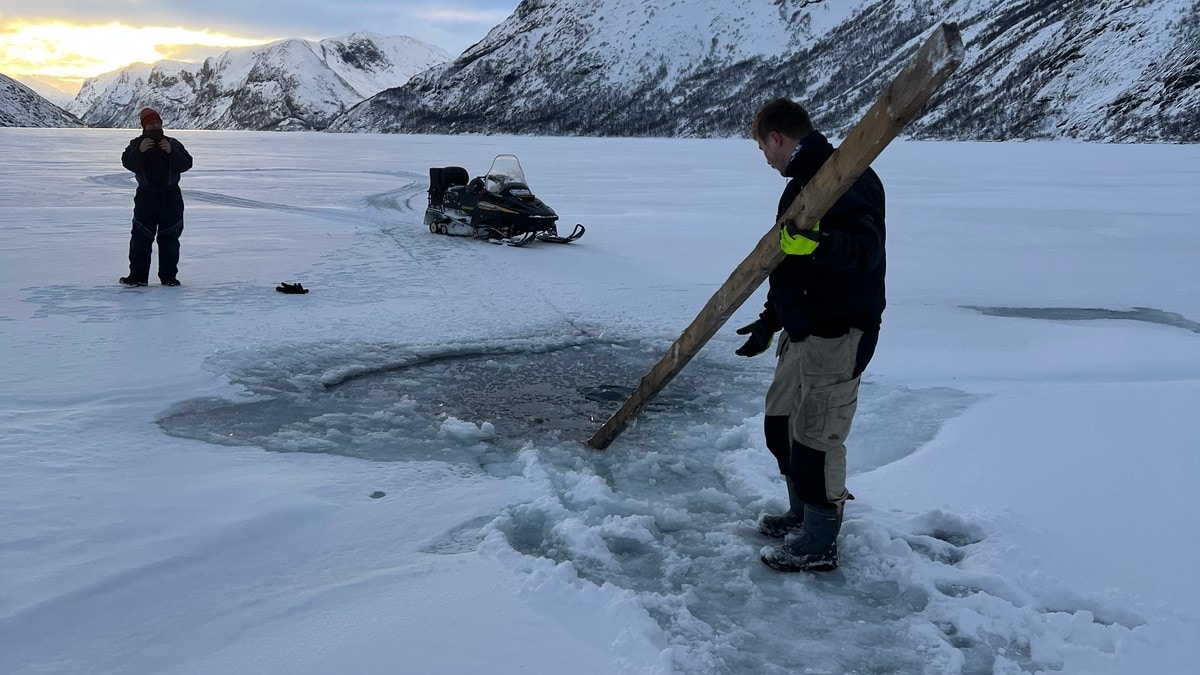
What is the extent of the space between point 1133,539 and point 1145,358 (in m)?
2.83

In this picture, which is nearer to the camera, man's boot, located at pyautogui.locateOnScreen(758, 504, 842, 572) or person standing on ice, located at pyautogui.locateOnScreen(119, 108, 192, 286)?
man's boot, located at pyautogui.locateOnScreen(758, 504, 842, 572)

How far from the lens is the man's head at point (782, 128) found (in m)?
2.54

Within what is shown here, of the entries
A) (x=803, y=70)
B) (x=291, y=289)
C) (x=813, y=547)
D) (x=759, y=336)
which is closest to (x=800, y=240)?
(x=759, y=336)

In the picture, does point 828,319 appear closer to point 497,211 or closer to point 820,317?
point 820,317

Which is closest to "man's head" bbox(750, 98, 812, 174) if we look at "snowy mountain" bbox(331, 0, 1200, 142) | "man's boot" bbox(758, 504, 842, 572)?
"man's boot" bbox(758, 504, 842, 572)

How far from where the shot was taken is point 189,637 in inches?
86.1

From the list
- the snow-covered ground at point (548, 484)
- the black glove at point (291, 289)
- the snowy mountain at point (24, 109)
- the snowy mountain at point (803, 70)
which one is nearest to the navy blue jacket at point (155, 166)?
the snow-covered ground at point (548, 484)

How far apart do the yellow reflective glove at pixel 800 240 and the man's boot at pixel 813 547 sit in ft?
2.84

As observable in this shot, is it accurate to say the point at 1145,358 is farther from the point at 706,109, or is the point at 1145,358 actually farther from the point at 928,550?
the point at 706,109

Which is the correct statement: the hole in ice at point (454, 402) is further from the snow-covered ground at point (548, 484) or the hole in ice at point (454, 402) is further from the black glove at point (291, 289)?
the black glove at point (291, 289)

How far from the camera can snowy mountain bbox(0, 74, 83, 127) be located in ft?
520

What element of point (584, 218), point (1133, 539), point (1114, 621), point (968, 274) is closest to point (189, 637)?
point (1114, 621)

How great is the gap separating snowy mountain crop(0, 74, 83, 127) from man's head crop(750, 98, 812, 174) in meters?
186

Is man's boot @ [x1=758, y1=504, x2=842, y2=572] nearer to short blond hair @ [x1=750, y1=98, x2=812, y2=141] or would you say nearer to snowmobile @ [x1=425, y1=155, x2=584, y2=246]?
short blond hair @ [x1=750, y1=98, x2=812, y2=141]
